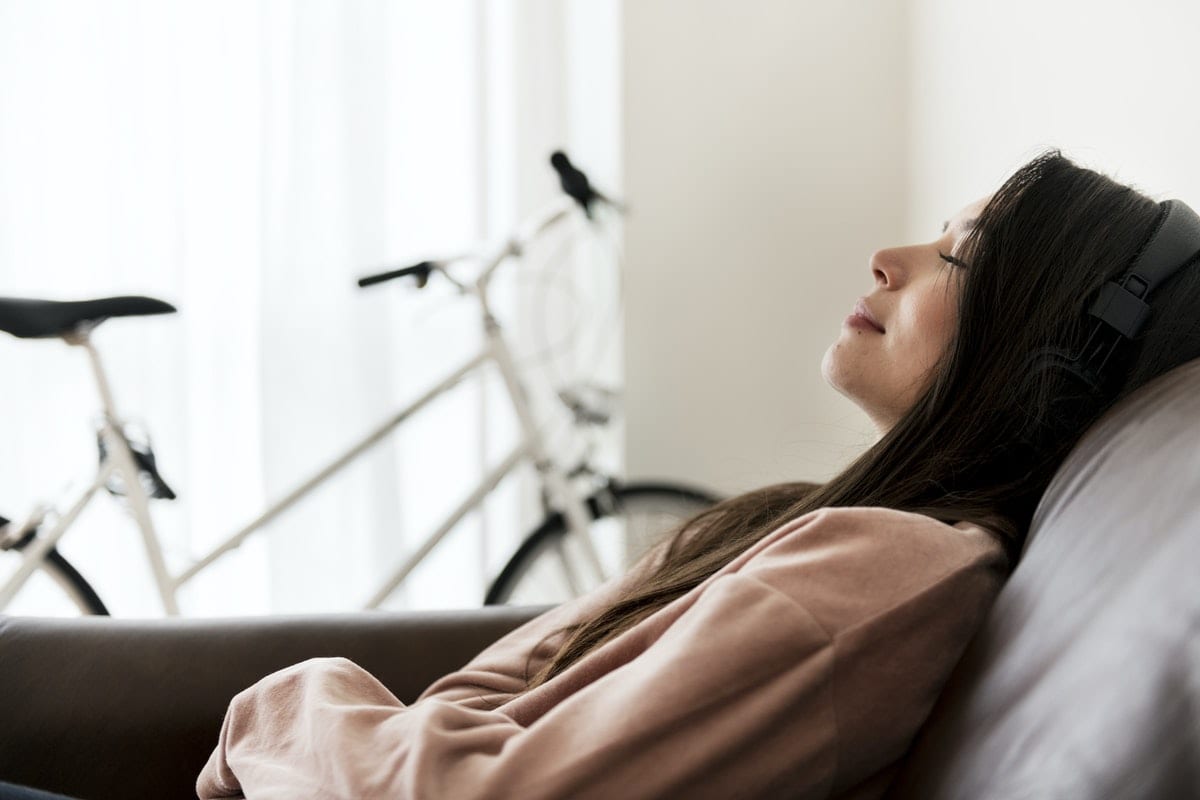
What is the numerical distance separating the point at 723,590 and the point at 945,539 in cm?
15

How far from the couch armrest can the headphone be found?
601 millimetres

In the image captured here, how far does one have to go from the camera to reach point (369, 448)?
78.1 inches

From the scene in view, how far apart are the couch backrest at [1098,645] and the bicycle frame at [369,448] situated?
129cm

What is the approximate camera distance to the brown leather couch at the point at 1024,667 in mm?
550

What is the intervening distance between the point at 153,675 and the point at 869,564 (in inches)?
27.7

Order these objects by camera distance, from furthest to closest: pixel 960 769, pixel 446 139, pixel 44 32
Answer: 1. pixel 446 139
2. pixel 44 32
3. pixel 960 769

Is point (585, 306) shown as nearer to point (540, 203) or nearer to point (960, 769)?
point (540, 203)

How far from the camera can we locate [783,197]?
2328mm

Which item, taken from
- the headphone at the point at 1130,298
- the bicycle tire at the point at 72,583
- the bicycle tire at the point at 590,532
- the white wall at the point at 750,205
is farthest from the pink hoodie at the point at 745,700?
the white wall at the point at 750,205

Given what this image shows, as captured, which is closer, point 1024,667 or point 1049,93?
point 1024,667

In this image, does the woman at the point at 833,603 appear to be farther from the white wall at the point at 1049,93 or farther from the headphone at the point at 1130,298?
the white wall at the point at 1049,93

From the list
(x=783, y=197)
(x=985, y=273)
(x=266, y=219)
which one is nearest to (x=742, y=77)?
(x=783, y=197)

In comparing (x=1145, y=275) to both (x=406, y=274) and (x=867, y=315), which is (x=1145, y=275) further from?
(x=406, y=274)

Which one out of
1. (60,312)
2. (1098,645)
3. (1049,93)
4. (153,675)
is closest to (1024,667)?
(1098,645)
